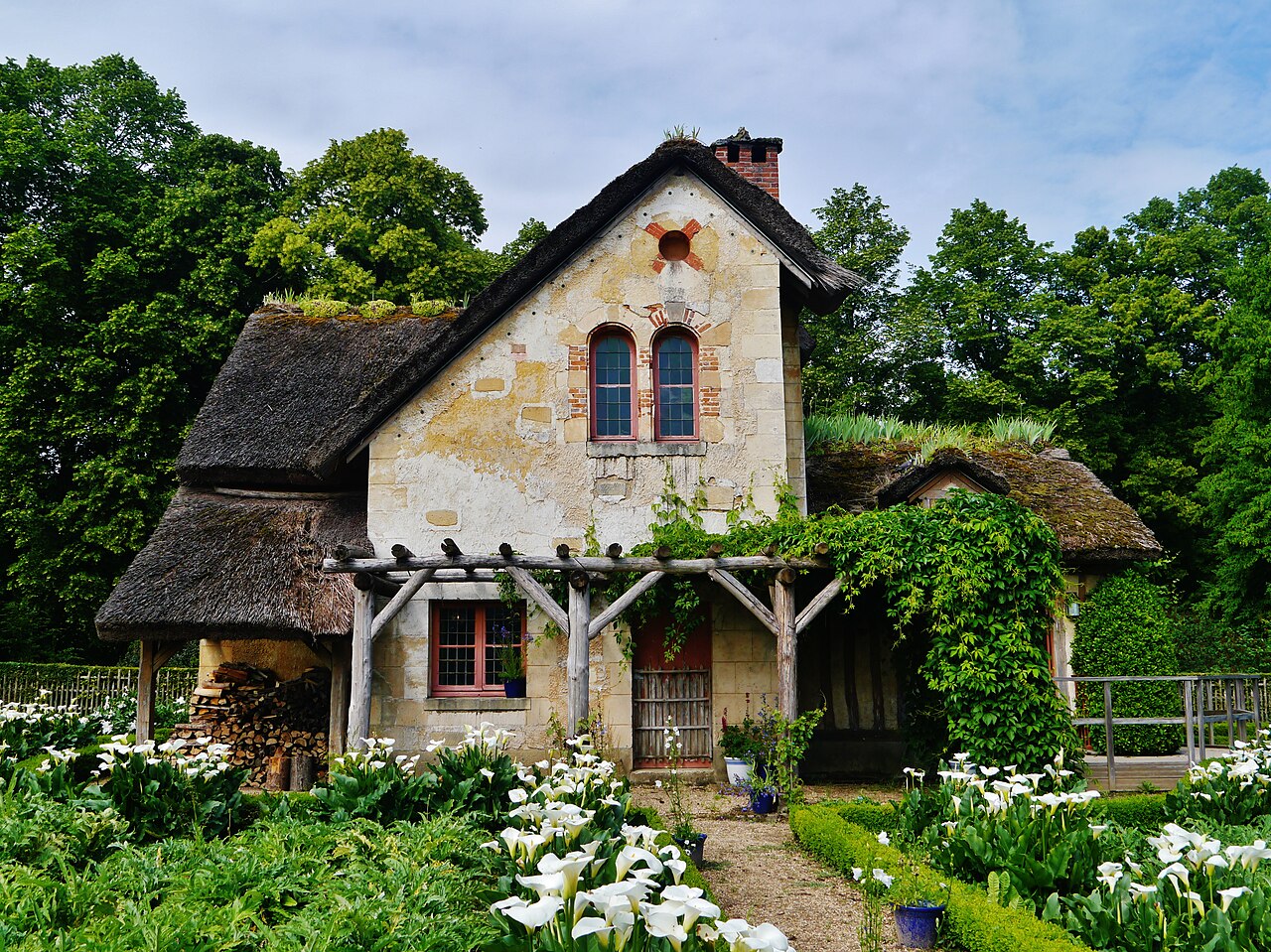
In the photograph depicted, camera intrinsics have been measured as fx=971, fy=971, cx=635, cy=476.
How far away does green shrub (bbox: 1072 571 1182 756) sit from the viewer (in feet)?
47.6

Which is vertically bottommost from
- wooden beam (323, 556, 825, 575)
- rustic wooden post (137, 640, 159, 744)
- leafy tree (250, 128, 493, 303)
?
rustic wooden post (137, 640, 159, 744)

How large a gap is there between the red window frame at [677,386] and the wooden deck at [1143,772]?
19.4 feet

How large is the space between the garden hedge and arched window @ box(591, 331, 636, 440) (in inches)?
225

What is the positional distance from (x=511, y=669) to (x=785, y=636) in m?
3.52

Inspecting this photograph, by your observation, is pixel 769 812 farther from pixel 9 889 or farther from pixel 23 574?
pixel 23 574

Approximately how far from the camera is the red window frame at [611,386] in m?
12.3

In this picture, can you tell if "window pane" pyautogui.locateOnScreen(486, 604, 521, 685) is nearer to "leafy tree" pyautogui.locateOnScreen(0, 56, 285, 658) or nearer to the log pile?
the log pile

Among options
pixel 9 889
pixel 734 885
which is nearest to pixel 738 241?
pixel 734 885

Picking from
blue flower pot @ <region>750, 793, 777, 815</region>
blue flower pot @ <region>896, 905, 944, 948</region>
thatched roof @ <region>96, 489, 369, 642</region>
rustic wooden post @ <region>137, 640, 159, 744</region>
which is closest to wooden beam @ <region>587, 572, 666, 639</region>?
blue flower pot @ <region>750, 793, 777, 815</region>

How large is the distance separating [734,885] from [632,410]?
6418 mm

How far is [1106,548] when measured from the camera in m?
14.2

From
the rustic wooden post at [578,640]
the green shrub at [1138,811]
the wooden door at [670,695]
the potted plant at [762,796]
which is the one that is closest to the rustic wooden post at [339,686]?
the rustic wooden post at [578,640]

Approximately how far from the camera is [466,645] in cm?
1217

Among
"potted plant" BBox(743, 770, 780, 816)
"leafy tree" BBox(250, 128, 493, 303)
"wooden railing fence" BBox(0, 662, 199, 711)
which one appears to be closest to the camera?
"potted plant" BBox(743, 770, 780, 816)
